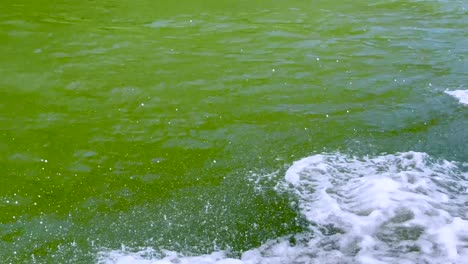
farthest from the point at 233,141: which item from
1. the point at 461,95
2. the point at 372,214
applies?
the point at 461,95

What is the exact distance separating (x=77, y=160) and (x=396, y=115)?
10.3 ft

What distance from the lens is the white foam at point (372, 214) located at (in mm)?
3959

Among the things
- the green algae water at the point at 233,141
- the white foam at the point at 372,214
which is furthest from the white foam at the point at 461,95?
the white foam at the point at 372,214

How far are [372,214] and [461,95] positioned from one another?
9.06 ft

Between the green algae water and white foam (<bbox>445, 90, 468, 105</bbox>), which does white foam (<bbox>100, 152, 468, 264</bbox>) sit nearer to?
the green algae water

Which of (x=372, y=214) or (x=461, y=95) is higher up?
(x=461, y=95)

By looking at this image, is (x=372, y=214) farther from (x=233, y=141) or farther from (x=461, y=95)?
(x=461, y=95)

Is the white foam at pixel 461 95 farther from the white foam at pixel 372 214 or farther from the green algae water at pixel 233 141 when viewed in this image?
the white foam at pixel 372 214

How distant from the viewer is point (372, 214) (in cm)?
437

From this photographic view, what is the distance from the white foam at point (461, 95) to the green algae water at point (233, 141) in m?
0.03

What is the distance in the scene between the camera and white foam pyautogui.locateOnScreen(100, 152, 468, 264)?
3959mm

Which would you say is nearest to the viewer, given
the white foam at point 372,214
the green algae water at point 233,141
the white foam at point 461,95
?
the white foam at point 372,214

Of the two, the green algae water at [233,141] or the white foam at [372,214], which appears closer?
the white foam at [372,214]

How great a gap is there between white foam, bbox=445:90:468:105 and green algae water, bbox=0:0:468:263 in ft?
0.10
